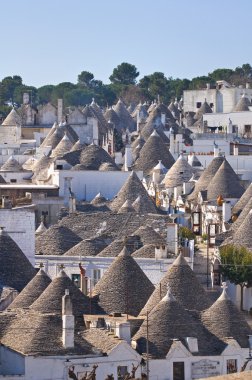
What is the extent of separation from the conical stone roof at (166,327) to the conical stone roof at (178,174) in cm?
3433

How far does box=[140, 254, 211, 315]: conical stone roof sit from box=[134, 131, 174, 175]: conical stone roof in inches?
1481

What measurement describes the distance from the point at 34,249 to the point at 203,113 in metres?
58.0

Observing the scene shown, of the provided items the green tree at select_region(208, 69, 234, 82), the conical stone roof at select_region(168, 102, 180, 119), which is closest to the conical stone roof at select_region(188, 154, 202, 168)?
the conical stone roof at select_region(168, 102, 180, 119)

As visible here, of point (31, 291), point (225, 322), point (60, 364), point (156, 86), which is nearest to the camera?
point (60, 364)

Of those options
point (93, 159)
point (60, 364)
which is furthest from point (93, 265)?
point (93, 159)

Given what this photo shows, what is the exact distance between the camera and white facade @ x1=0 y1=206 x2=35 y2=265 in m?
52.8

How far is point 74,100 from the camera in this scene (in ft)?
512

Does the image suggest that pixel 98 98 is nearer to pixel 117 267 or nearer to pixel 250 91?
pixel 250 91

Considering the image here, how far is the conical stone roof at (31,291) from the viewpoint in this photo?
44688 millimetres

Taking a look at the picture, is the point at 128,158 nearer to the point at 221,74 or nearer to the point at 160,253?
the point at 160,253

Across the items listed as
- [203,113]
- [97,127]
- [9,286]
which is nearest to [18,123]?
[97,127]

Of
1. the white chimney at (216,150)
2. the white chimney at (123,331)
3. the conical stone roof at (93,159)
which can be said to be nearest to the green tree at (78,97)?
the white chimney at (216,150)

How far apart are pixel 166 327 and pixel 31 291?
15.4 ft

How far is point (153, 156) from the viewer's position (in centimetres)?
8538
